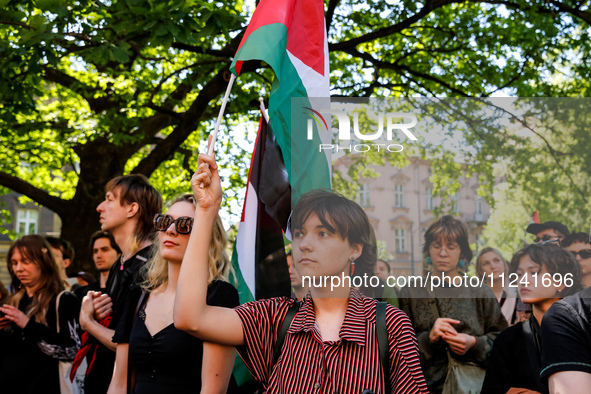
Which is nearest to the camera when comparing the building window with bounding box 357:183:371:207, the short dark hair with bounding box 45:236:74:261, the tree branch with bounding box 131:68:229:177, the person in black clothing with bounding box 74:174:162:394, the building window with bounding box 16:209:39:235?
the building window with bounding box 357:183:371:207

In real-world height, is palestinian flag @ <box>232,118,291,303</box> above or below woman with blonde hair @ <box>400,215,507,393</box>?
above

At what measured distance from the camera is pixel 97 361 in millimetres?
4434

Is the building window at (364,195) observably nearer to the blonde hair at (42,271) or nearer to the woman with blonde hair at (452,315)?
the woman with blonde hair at (452,315)

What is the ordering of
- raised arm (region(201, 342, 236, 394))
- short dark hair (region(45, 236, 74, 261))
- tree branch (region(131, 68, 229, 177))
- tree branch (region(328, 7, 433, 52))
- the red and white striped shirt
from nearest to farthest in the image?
the red and white striped shirt < raised arm (region(201, 342, 236, 394)) < short dark hair (region(45, 236, 74, 261)) < tree branch (region(328, 7, 433, 52)) < tree branch (region(131, 68, 229, 177))

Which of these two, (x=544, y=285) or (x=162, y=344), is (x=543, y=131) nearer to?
(x=544, y=285)

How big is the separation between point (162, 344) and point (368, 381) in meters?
1.27

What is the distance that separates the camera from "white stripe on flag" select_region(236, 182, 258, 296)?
4.11m

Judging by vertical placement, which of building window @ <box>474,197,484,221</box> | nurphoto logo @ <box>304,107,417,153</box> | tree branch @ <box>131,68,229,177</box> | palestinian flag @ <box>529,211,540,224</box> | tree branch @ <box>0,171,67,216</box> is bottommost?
palestinian flag @ <box>529,211,540,224</box>

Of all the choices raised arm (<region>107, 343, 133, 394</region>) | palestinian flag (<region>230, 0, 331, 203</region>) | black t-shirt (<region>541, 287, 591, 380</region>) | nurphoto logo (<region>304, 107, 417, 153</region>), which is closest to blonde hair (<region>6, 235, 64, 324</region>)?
raised arm (<region>107, 343, 133, 394</region>)

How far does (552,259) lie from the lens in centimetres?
341

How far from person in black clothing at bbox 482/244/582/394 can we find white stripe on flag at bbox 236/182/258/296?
4.74ft

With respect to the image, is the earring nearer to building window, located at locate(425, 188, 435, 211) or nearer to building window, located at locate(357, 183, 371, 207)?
building window, located at locate(425, 188, 435, 211)

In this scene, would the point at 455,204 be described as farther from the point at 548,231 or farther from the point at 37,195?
the point at 37,195

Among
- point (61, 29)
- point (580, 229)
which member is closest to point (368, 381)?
point (580, 229)
